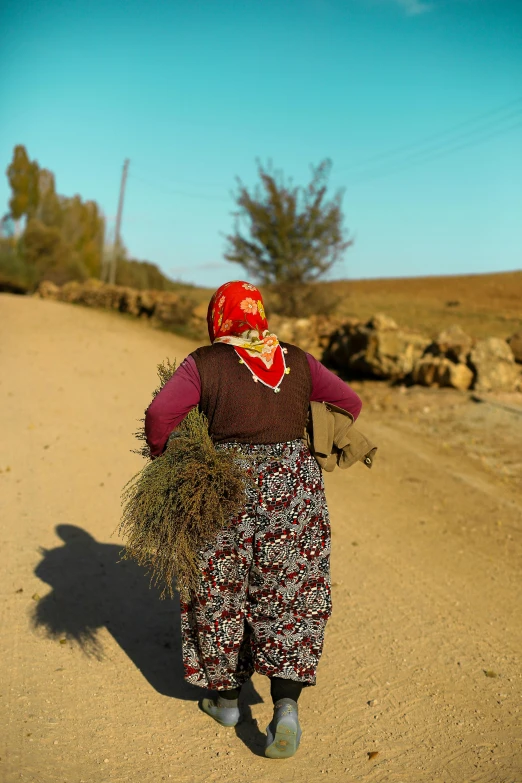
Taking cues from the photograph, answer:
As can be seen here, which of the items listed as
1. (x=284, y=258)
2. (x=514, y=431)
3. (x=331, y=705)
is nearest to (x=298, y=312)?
(x=284, y=258)

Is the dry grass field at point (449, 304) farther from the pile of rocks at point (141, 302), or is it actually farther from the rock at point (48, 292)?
the rock at point (48, 292)

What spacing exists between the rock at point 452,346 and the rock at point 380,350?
35 centimetres

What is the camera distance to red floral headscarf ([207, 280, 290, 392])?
3.54 m

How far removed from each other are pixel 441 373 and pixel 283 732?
33.3ft

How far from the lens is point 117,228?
39.2m

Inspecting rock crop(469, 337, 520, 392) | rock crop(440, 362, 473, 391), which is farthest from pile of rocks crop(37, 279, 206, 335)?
rock crop(469, 337, 520, 392)

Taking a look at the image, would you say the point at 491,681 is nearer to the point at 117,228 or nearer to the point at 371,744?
the point at 371,744

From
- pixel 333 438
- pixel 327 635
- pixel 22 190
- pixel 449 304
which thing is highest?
pixel 22 190

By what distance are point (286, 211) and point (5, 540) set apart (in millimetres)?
21344

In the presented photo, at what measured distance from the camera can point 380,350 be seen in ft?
46.6

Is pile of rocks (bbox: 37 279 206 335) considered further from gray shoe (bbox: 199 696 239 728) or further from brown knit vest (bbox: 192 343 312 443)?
brown knit vest (bbox: 192 343 312 443)

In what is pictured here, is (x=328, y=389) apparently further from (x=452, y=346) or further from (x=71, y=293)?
(x=71, y=293)

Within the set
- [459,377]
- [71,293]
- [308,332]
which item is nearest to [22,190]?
[71,293]

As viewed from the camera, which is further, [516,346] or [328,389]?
[516,346]
